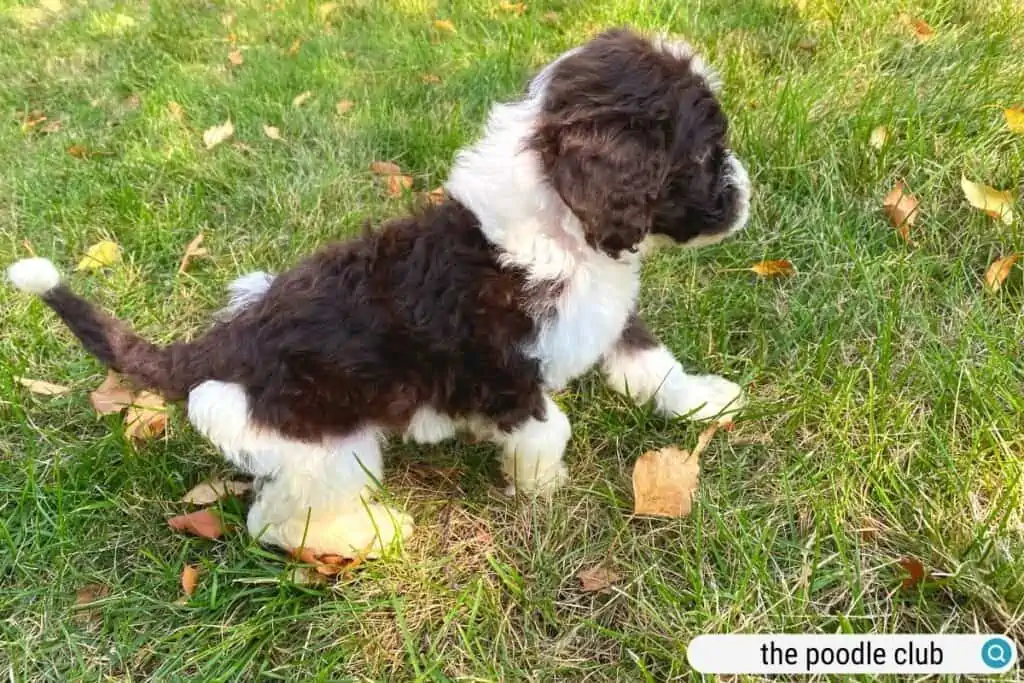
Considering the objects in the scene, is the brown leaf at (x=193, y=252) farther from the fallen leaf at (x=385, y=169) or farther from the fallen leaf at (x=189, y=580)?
the fallen leaf at (x=189, y=580)

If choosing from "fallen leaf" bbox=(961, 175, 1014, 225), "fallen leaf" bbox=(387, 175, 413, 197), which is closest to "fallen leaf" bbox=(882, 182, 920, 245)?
"fallen leaf" bbox=(961, 175, 1014, 225)

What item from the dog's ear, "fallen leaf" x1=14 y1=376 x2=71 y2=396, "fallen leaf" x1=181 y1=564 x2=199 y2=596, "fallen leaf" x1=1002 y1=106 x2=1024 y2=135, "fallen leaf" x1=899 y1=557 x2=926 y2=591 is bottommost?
"fallen leaf" x1=181 y1=564 x2=199 y2=596

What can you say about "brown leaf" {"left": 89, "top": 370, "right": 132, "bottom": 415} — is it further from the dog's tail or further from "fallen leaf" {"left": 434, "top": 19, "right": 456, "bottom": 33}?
"fallen leaf" {"left": 434, "top": 19, "right": 456, "bottom": 33}

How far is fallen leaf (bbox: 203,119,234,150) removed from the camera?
441 cm

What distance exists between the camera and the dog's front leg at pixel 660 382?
2.67 meters

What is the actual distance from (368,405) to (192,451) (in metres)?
0.99

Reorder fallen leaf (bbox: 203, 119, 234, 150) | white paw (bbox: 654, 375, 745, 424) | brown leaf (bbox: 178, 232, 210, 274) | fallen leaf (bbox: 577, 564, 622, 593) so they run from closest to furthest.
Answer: fallen leaf (bbox: 577, 564, 622, 593) < white paw (bbox: 654, 375, 745, 424) < brown leaf (bbox: 178, 232, 210, 274) < fallen leaf (bbox: 203, 119, 234, 150)

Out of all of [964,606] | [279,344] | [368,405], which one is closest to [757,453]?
[964,606]

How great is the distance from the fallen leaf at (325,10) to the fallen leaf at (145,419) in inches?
160

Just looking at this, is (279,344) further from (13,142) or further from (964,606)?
(13,142)

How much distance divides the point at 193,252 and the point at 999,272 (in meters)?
3.60

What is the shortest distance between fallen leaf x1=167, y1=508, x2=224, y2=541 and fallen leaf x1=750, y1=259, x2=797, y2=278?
2333mm

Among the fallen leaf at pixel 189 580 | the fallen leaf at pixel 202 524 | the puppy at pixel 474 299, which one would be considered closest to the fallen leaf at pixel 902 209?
the puppy at pixel 474 299

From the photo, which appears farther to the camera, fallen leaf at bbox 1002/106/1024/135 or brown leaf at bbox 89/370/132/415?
fallen leaf at bbox 1002/106/1024/135
